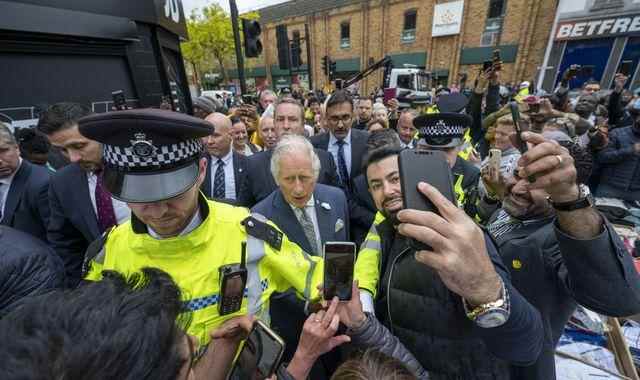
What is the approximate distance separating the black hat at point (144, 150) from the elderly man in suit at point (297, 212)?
3.20 feet

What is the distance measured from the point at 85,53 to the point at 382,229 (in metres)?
6.01

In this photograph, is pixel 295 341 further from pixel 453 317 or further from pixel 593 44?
pixel 593 44

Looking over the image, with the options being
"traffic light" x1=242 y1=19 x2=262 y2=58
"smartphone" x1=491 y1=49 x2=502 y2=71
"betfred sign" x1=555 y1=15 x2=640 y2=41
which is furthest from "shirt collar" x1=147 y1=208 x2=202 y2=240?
"betfred sign" x1=555 y1=15 x2=640 y2=41

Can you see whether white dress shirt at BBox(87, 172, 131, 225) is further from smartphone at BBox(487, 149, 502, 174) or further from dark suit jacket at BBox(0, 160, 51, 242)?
smartphone at BBox(487, 149, 502, 174)

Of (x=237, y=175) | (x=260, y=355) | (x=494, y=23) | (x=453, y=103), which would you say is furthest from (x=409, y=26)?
(x=260, y=355)

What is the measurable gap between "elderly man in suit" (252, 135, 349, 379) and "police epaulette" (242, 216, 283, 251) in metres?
0.66

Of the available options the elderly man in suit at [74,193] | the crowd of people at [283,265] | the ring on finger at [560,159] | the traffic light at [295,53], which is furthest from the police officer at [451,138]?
the traffic light at [295,53]

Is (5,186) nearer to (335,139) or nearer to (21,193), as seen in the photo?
(21,193)

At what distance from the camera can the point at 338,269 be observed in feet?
3.92

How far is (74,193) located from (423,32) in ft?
82.2

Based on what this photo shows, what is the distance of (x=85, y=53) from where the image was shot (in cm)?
485

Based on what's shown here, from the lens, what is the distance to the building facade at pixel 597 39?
15500 millimetres

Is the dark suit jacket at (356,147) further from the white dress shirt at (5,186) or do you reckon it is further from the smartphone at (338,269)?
the white dress shirt at (5,186)

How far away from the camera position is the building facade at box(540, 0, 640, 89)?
15.5m
